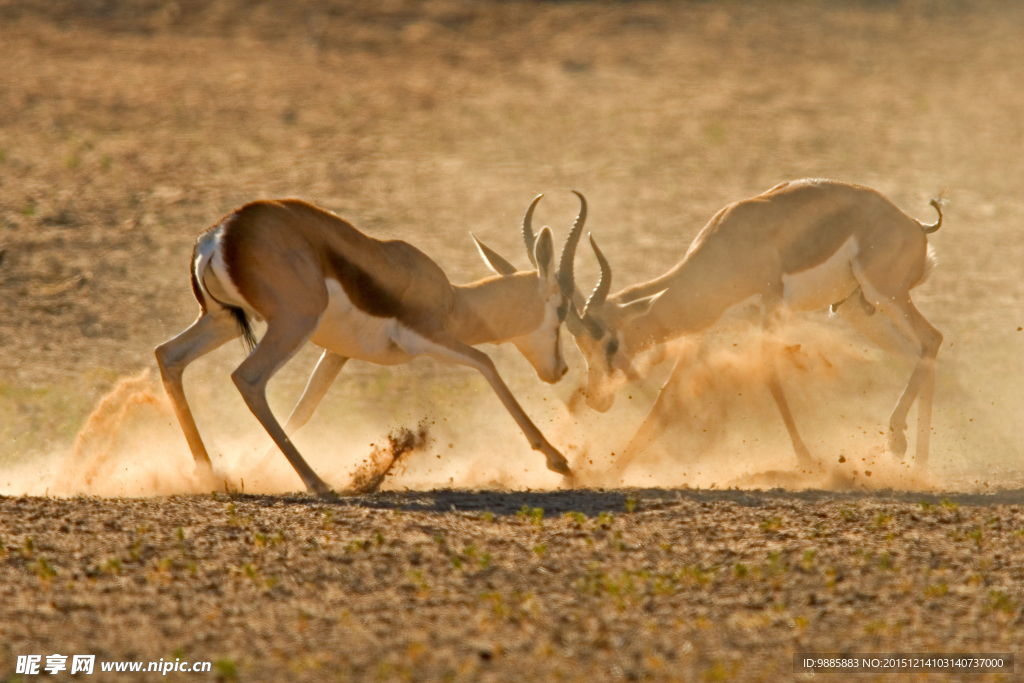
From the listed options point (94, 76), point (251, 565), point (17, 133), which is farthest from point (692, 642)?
point (94, 76)

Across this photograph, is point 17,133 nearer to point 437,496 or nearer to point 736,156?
point 736,156

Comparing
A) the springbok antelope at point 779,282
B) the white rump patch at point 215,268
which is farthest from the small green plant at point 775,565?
the white rump patch at point 215,268

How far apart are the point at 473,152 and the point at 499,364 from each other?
841 cm

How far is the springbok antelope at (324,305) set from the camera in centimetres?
734

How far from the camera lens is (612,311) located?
965 cm

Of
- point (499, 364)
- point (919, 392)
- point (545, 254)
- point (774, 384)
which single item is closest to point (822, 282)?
point (774, 384)

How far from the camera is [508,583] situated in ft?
18.4

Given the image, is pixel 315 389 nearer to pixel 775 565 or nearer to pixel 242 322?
pixel 242 322

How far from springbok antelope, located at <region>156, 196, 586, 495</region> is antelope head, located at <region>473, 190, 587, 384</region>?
0.01 metres

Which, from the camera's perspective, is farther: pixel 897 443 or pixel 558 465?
pixel 897 443

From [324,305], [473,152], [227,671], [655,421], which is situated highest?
[473,152]

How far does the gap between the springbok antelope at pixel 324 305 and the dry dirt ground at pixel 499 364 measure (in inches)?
26.1

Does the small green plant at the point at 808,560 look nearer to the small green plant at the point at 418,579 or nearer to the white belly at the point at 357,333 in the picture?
the small green plant at the point at 418,579

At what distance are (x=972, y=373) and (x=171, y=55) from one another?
17057 millimetres
